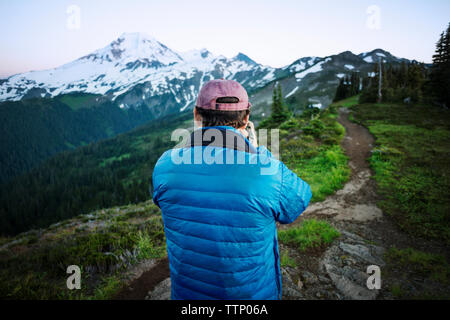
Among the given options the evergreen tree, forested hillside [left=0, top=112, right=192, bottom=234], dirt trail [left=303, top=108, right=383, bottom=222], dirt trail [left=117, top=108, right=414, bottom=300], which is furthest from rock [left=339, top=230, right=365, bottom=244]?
forested hillside [left=0, top=112, right=192, bottom=234]

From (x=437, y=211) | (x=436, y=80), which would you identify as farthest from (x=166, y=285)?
(x=436, y=80)

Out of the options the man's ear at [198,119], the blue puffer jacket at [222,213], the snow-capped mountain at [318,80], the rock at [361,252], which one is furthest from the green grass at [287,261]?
the snow-capped mountain at [318,80]

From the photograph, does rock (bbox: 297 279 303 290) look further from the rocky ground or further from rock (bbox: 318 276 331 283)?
rock (bbox: 318 276 331 283)

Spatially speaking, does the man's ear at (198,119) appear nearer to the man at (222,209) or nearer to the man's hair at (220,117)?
the man's hair at (220,117)

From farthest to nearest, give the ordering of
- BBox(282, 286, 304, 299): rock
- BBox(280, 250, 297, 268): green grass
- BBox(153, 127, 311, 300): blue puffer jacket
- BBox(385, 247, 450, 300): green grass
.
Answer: BBox(280, 250, 297, 268): green grass
BBox(282, 286, 304, 299): rock
BBox(385, 247, 450, 300): green grass
BBox(153, 127, 311, 300): blue puffer jacket

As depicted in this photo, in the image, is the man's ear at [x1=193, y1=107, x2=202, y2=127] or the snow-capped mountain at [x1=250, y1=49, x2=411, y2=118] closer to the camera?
the man's ear at [x1=193, y1=107, x2=202, y2=127]

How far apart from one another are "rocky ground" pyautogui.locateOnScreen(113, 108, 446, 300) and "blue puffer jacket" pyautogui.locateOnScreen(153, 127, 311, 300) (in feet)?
9.10

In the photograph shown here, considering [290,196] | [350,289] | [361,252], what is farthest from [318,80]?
[290,196]

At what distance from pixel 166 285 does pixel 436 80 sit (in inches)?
1588

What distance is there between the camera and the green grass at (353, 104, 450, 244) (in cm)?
569

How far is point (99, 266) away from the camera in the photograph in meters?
5.18

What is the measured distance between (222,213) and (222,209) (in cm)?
4

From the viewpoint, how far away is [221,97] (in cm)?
207

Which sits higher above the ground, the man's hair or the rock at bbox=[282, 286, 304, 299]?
the man's hair
